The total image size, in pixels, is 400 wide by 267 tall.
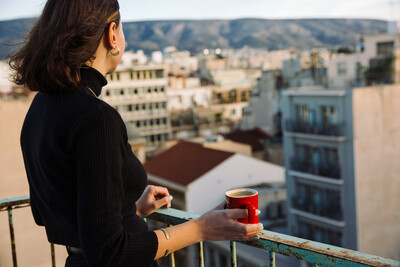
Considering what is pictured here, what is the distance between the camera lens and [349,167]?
22.5 m

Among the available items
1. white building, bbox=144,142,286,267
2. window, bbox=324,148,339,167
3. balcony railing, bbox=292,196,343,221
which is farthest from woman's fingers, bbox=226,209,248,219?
window, bbox=324,148,339,167

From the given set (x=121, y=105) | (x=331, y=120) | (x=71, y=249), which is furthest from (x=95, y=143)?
(x=121, y=105)

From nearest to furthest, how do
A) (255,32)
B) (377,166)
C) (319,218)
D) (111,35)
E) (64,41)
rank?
1. (64,41)
2. (111,35)
3. (377,166)
4. (319,218)
5. (255,32)

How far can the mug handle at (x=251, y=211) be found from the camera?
175cm

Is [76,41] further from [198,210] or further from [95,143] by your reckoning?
[198,210]

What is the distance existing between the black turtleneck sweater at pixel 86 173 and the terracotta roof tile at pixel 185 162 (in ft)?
72.3

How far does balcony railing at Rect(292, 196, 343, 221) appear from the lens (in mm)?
22828

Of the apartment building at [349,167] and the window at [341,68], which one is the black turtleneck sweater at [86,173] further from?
the window at [341,68]

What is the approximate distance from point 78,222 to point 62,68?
471 mm

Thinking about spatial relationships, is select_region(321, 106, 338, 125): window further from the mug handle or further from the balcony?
the mug handle

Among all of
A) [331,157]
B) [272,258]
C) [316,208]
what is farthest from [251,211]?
[316,208]

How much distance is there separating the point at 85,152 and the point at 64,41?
0.36 m

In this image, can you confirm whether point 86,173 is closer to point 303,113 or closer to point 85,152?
point 85,152

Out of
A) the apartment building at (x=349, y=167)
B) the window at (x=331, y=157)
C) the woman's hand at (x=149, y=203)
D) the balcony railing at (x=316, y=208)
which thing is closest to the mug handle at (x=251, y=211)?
the woman's hand at (x=149, y=203)
